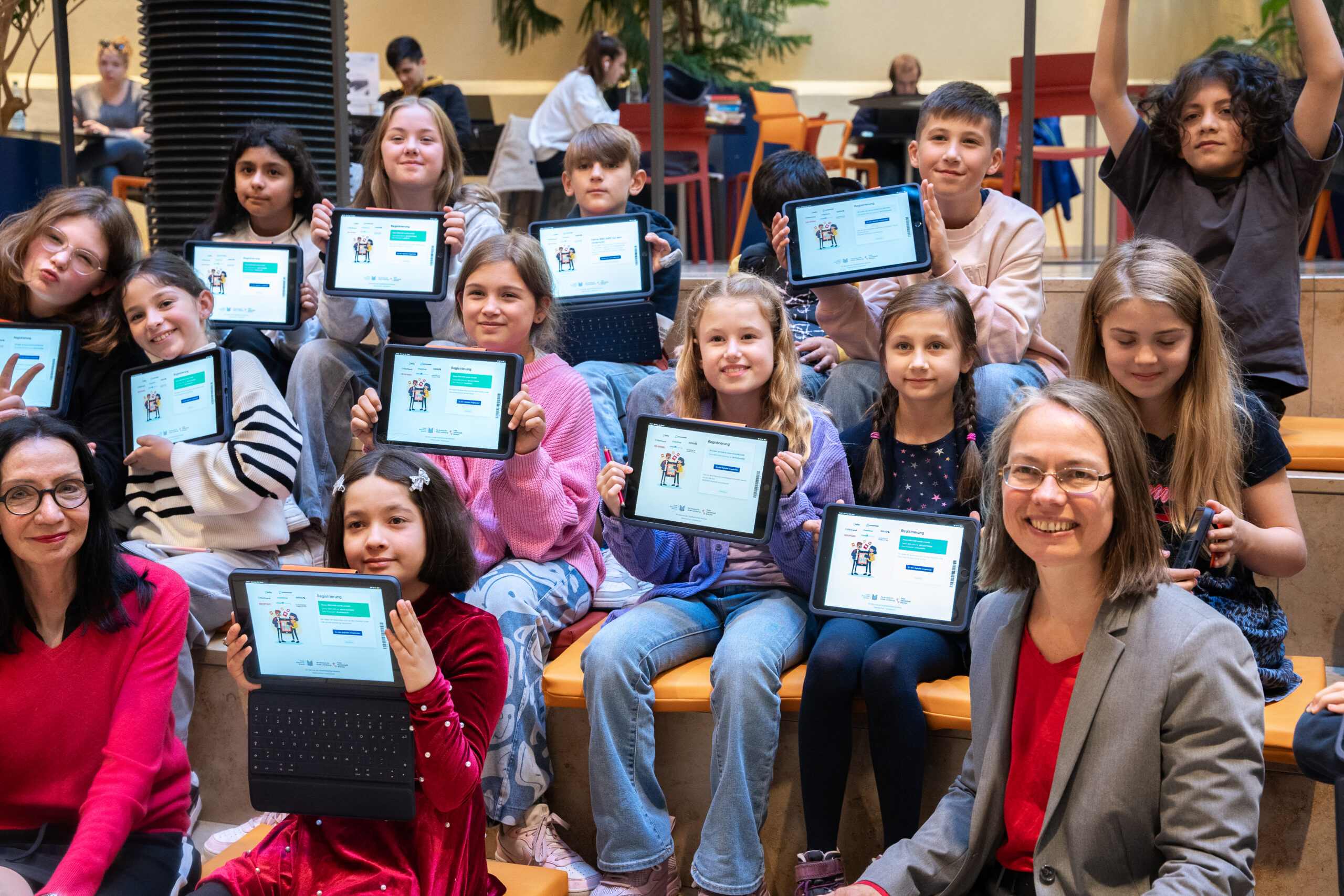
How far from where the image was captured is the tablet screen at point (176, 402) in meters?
2.74

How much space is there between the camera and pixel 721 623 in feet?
8.20

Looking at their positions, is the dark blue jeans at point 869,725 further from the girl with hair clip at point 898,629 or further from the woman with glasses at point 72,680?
the woman with glasses at point 72,680

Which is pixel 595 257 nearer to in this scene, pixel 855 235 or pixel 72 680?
pixel 855 235

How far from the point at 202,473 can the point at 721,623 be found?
1.24 meters

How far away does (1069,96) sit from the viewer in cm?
527

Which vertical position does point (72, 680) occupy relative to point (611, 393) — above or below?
below

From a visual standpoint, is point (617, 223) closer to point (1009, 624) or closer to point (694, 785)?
point (694, 785)

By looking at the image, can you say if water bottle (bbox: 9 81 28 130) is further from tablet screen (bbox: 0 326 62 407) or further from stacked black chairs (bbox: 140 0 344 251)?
tablet screen (bbox: 0 326 62 407)

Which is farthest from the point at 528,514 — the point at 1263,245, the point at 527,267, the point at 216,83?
Result: the point at 216,83

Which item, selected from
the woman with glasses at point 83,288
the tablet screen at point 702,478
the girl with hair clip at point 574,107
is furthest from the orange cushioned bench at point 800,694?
the girl with hair clip at point 574,107

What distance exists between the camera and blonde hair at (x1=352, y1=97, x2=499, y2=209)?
3.43m

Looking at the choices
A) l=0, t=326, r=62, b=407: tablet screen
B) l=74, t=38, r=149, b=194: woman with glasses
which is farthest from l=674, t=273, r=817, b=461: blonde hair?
l=74, t=38, r=149, b=194: woman with glasses

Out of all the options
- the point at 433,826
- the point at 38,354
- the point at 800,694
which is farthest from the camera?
the point at 38,354

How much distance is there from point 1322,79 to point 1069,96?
2800 millimetres
